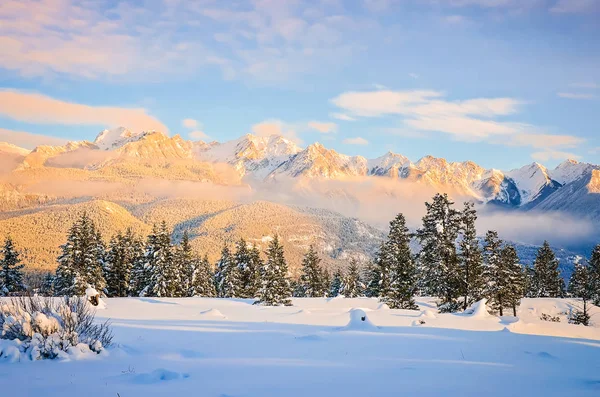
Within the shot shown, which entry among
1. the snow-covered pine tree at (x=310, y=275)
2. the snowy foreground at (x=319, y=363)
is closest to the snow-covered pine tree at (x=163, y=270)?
the snow-covered pine tree at (x=310, y=275)

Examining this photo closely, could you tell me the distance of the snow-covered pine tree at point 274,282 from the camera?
124 ft

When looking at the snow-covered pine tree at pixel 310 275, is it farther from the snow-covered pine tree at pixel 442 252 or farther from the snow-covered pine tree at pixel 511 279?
the snow-covered pine tree at pixel 442 252

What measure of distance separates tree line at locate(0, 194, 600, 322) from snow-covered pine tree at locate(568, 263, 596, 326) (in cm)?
35

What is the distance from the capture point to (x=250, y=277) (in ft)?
179

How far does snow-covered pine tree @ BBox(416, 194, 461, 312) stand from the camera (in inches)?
1229

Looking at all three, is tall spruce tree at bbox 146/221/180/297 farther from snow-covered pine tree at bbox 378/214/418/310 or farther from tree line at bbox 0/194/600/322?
snow-covered pine tree at bbox 378/214/418/310

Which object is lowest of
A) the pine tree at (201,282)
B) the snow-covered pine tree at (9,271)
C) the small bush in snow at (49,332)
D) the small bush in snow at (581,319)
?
the small bush in snow at (581,319)

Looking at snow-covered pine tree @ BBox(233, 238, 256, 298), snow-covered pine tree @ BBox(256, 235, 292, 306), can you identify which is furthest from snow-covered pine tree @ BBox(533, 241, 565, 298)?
snow-covered pine tree @ BBox(256, 235, 292, 306)

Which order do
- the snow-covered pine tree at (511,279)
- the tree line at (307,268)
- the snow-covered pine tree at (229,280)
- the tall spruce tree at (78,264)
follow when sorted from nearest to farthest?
the tree line at (307,268), the snow-covered pine tree at (511,279), the tall spruce tree at (78,264), the snow-covered pine tree at (229,280)

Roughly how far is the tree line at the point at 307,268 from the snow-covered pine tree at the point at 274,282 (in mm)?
94

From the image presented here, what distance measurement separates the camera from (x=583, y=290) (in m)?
46.5

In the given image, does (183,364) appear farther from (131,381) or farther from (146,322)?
(146,322)

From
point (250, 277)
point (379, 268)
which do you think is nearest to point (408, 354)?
point (379, 268)

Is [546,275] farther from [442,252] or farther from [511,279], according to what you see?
[442,252]
